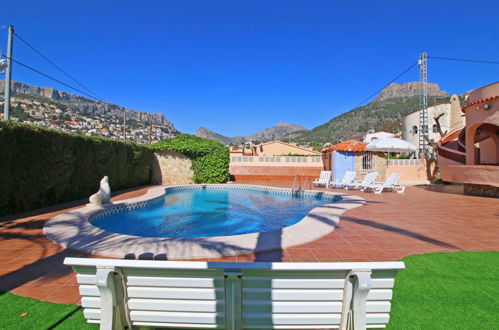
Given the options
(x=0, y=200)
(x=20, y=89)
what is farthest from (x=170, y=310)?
(x=20, y=89)

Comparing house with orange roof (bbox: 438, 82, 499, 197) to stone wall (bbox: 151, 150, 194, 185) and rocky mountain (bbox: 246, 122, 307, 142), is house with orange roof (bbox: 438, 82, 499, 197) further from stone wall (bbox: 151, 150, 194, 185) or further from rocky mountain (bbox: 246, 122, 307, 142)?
rocky mountain (bbox: 246, 122, 307, 142)

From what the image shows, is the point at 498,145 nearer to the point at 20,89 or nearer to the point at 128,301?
the point at 128,301

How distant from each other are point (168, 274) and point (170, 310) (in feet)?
1.04

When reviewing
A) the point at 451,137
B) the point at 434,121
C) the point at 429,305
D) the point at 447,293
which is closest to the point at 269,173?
the point at 451,137

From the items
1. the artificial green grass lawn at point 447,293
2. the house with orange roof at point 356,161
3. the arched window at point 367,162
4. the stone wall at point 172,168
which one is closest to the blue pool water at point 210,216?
the artificial green grass lawn at point 447,293

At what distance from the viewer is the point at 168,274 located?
5.72ft

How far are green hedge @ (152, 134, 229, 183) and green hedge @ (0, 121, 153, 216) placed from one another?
5.25m

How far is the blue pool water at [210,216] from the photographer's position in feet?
24.9

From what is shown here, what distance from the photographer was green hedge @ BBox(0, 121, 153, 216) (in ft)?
24.6

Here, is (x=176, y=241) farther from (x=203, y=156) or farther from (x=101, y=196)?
(x=203, y=156)

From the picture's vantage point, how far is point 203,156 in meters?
18.8

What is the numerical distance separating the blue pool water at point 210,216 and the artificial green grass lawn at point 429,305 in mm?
4332

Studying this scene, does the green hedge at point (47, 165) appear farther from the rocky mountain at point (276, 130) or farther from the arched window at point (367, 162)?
the rocky mountain at point (276, 130)

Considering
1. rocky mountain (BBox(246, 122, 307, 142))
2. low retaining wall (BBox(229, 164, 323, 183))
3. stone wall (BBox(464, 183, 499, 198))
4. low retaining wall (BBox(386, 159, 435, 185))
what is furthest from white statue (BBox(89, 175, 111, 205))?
rocky mountain (BBox(246, 122, 307, 142))
